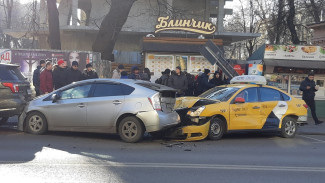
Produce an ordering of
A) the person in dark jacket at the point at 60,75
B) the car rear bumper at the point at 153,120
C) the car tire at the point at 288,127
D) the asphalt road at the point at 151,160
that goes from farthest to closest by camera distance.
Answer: the person in dark jacket at the point at 60,75
the car tire at the point at 288,127
the car rear bumper at the point at 153,120
the asphalt road at the point at 151,160

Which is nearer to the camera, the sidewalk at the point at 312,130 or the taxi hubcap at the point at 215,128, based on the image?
the taxi hubcap at the point at 215,128

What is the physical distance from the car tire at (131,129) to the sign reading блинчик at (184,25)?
12181mm

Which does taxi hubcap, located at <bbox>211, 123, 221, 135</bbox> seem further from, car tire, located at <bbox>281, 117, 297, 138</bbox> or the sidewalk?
the sidewalk

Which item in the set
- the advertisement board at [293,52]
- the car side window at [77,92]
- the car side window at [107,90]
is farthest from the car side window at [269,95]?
the advertisement board at [293,52]

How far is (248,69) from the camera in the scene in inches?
688

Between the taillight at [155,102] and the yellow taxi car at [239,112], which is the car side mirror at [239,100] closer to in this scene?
the yellow taxi car at [239,112]

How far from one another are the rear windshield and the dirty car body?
4405 mm

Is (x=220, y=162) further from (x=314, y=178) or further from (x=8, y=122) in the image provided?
(x=8, y=122)

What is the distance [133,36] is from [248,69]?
12565 millimetres

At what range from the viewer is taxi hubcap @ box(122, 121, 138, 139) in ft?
26.7

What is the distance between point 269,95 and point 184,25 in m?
11.0

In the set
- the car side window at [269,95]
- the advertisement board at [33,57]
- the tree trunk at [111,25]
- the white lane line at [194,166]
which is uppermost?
the tree trunk at [111,25]

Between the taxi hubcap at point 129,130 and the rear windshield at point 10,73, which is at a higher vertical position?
the rear windshield at point 10,73

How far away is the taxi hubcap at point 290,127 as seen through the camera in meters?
9.89
